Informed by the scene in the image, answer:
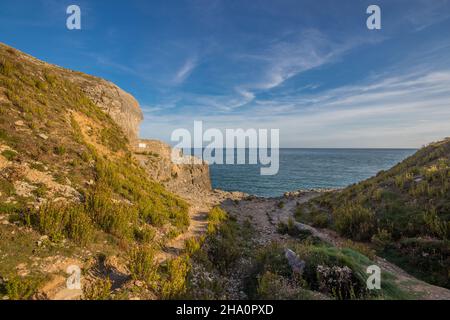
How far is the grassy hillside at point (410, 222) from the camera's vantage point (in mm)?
9227

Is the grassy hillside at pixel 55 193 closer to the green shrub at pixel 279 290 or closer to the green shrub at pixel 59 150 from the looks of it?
the green shrub at pixel 59 150

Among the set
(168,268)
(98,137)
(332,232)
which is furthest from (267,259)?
(98,137)

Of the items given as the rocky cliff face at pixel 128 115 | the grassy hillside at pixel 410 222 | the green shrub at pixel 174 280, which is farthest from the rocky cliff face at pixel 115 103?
the grassy hillside at pixel 410 222

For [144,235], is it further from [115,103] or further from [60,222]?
[115,103]

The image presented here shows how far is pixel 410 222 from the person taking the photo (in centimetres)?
1191

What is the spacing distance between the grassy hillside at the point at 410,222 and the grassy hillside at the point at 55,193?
11503 millimetres

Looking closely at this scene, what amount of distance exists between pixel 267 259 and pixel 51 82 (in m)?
21.8

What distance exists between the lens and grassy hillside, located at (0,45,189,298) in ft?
21.1

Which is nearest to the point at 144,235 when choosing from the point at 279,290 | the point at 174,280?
the point at 174,280

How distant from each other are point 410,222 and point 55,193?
18703 mm

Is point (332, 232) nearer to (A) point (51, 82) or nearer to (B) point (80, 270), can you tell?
(B) point (80, 270)

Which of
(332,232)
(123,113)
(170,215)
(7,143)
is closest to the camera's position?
(7,143)

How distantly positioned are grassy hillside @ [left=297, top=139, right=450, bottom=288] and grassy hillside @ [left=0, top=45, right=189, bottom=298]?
11503 millimetres
